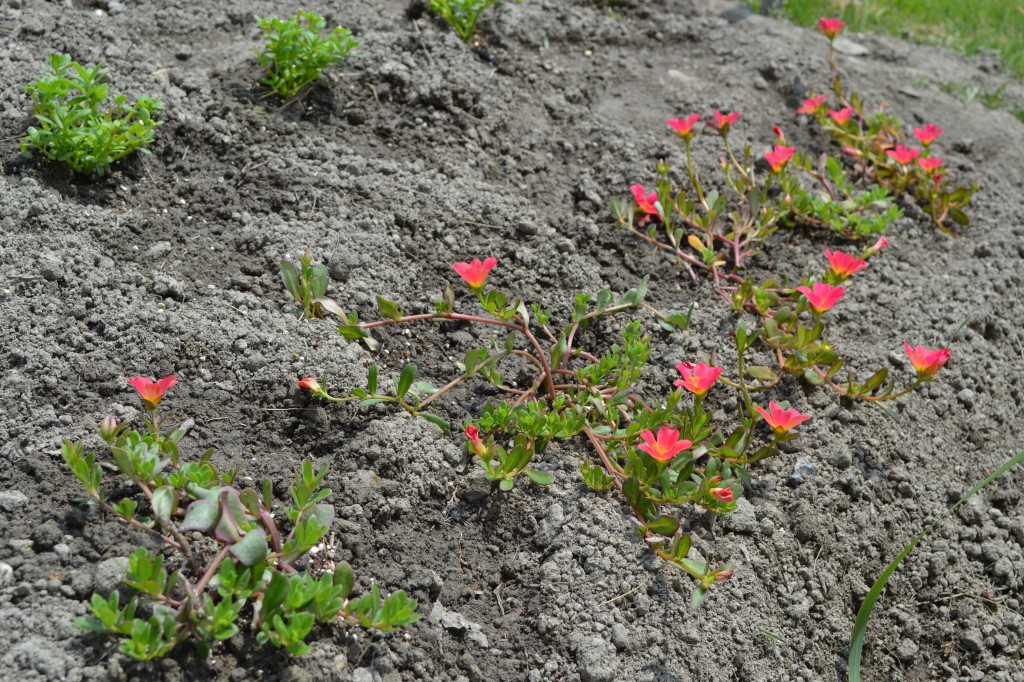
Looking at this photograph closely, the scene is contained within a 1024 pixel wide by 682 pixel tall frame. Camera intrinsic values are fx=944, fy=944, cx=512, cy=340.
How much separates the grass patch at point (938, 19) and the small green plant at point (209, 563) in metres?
3.98

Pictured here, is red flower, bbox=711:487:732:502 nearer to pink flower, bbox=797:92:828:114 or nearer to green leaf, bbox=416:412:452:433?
green leaf, bbox=416:412:452:433

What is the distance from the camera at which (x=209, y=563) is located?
2.07 metres

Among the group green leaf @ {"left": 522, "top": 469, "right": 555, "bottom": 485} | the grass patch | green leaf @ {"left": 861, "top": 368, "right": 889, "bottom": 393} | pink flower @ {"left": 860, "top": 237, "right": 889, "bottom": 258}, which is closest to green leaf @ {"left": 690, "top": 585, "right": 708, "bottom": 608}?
green leaf @ {"left": 522, "top": 469, "right": 555, "bottom": 485}

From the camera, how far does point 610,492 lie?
2.41 meters

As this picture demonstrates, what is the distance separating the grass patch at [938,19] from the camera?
5086 millimetres

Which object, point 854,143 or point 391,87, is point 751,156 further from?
point 391,87

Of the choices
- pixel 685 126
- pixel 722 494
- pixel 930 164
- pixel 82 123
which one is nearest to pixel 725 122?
pixel 685 126

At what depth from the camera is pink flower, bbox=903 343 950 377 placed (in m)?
2.56

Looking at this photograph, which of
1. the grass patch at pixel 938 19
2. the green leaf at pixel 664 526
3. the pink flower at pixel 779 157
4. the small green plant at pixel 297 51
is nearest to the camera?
the green leaf at pixel 664 526

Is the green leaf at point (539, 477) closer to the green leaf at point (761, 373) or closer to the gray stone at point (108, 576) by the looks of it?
the green leaf at point (761, 373)

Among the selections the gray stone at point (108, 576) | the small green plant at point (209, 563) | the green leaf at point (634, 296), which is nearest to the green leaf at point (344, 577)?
the small green plant at point (209, 563)

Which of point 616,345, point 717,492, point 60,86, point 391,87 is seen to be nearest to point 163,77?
point 60,86

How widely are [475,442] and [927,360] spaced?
4.16 ft

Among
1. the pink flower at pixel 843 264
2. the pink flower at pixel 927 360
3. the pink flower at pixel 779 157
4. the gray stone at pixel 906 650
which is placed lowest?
the gray stone at pixel 906 650
